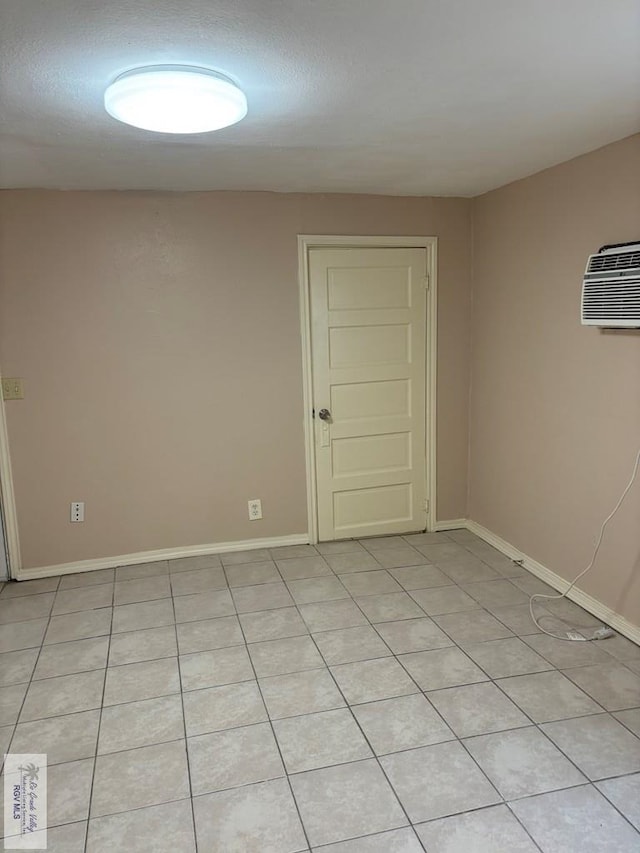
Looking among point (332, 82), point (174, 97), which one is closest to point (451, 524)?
point (332, 82)

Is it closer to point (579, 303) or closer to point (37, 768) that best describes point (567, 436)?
point (579, 303)

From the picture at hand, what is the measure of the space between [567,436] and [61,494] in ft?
9.56

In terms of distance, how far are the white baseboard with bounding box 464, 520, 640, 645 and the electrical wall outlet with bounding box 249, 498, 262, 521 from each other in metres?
1.50

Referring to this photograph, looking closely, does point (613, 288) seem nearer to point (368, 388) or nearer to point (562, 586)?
point (562, 586)

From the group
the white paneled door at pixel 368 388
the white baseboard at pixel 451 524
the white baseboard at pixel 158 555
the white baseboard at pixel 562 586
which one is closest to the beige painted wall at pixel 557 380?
the white baseboard at pixel 562 586

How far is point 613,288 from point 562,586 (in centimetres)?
160

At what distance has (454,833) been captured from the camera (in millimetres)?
1819

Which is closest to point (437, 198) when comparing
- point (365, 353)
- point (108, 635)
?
point (365, 353)

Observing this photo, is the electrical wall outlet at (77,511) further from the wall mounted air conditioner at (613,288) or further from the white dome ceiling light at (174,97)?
the wall mounted air conditioner at (613,288)

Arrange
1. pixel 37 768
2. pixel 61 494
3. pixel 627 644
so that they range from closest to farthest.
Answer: pixel 37 768 < pixel 627 644 < pixel 61 494

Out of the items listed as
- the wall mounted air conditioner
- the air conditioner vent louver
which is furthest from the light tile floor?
the air conditioner vent louver

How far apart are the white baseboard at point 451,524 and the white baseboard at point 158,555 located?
951 mm

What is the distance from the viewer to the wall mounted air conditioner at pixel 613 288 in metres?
2.60

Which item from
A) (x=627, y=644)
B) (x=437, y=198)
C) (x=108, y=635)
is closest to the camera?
(x=627, y=644)
